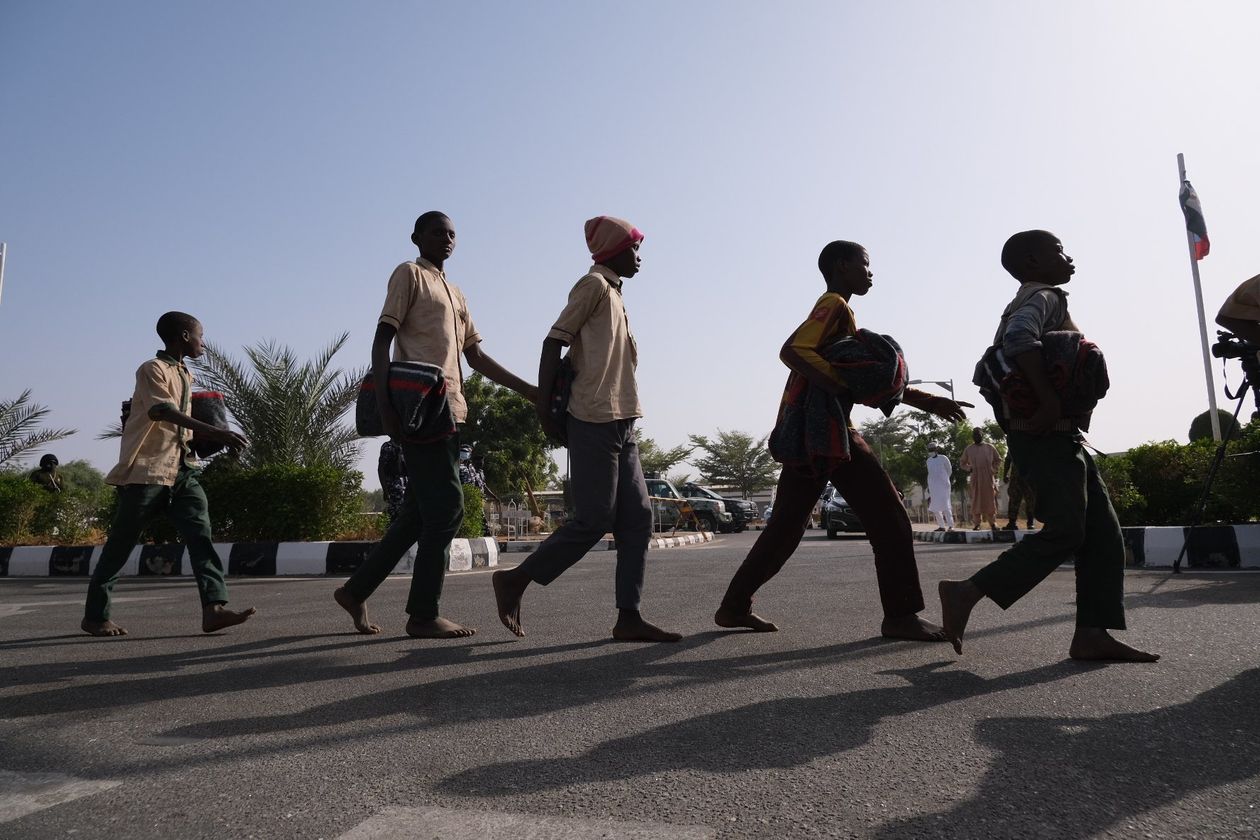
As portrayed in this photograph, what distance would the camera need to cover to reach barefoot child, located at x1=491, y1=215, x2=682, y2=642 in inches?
165

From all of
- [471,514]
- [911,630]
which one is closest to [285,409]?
[471,514]

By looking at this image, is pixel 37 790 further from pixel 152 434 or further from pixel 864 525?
pixel 864 525

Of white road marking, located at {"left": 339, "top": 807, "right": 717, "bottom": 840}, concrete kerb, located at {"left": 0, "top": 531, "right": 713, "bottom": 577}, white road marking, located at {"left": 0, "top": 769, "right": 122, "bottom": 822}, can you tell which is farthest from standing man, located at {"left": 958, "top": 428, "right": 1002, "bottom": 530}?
white road marking, located at {"left": 0, "top": 769, "right": 122, "bottom": 822}

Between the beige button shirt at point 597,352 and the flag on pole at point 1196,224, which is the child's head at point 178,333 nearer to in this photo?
the beige button shirt at point 597,352

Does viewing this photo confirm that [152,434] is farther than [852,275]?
Yes

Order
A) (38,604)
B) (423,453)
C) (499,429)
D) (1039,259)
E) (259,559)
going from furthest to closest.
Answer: (499,429), (259,559), (38,604), (423,453), (1039,259)

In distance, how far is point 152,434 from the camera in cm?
489

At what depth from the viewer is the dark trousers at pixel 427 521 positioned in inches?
174

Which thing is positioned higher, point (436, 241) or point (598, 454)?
point (436, 241)

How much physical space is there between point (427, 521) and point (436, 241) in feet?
4.53

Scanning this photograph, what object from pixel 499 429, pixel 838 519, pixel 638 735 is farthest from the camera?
pixel 499 429

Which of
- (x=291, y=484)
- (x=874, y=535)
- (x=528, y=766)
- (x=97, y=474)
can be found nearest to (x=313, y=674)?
(x=528, y=766)

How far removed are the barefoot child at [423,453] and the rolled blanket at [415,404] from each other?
4 centimetres

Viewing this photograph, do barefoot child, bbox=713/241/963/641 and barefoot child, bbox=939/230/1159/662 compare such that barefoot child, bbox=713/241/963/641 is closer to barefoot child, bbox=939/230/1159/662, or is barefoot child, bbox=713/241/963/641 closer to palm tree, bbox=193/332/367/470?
barefoot child, bbox=939/230/1159/662
